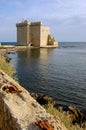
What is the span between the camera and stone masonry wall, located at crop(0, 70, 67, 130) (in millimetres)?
3781

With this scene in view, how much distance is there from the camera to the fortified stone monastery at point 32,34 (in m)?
80.7

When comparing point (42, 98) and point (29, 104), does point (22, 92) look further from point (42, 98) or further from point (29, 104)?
point (42, 98)

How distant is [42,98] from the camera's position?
1463cm

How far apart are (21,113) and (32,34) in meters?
78.7

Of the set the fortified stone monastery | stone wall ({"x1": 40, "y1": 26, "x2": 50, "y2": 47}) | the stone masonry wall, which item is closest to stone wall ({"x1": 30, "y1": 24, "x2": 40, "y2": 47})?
the fortified stone monastery

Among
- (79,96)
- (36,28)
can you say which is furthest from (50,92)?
(36,28)

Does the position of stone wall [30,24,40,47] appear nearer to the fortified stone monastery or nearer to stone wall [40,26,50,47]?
the fortified stone monastery

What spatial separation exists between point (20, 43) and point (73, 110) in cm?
7333

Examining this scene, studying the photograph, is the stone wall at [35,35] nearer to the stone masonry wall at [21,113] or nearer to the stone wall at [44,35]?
the stone wall at [44,35]

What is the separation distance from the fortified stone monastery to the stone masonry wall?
7532 cm

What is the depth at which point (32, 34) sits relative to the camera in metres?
82.1

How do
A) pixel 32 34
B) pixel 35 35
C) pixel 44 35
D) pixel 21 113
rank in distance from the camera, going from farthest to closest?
pixel 44 35 < pixel 32 34 < pixel 35 35 < pixel 21 113

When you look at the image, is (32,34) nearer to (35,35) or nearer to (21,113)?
(35,35)

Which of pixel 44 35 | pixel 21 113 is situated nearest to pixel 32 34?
pixel 44 35
